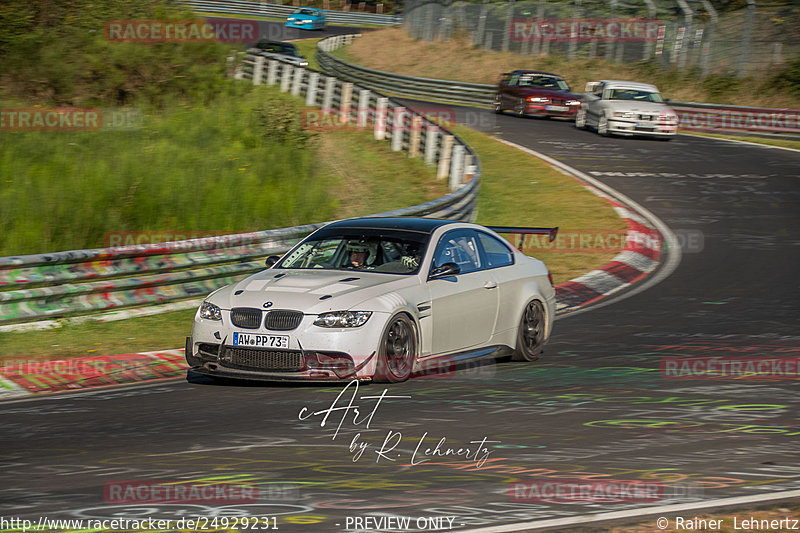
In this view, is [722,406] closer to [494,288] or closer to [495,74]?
[494,288]

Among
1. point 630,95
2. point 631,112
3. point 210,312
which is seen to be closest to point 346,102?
point 631,112

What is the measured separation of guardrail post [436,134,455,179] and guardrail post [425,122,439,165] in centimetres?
81

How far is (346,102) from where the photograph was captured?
28.2 metres

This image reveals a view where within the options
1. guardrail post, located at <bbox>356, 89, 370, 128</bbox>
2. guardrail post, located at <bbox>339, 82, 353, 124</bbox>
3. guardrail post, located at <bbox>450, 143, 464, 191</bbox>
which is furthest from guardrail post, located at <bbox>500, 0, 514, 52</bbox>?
guardrail post, located at <bbox>450, 143, 464, 191</bbox>

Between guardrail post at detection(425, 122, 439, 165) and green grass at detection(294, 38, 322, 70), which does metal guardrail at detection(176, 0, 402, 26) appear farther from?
guardrail post at detection(425, 122, 439, 165)

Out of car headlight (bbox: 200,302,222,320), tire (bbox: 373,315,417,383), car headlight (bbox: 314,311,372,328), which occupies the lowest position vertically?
tire (bbox: 373,315,417,383)

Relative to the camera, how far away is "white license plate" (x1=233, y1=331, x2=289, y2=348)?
28.6ft

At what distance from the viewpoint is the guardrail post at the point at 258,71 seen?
33.3 metres

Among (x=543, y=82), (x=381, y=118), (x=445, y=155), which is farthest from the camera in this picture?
(x=543, y=82)

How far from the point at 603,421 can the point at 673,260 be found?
1012 cm

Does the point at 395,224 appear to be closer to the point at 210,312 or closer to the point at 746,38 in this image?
the point at 210,312

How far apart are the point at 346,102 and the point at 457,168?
7.54 m

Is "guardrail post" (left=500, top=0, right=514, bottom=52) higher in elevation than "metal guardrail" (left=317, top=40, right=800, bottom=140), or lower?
higher

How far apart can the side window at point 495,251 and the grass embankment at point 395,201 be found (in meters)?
3.21
